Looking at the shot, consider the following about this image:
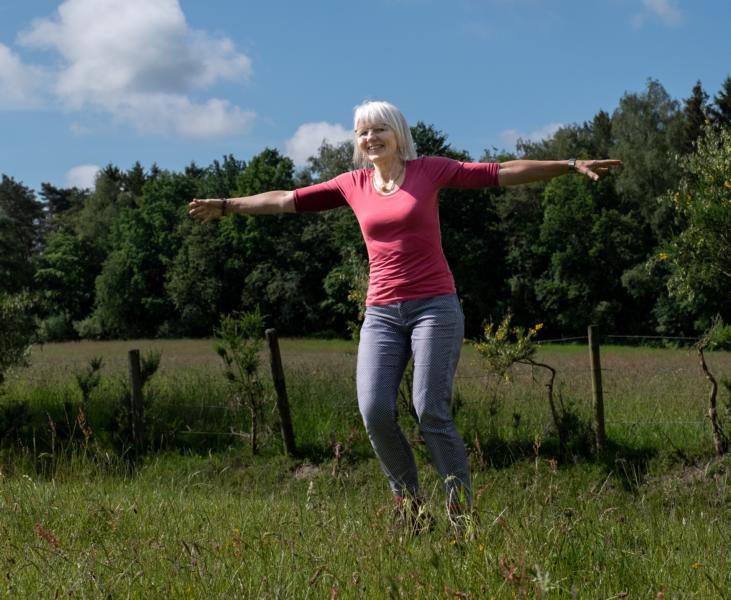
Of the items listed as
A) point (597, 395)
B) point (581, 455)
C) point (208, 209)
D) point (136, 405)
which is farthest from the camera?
point (136, 405)

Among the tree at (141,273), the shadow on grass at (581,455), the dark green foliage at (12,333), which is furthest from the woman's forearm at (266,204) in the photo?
the tree at (141,273)

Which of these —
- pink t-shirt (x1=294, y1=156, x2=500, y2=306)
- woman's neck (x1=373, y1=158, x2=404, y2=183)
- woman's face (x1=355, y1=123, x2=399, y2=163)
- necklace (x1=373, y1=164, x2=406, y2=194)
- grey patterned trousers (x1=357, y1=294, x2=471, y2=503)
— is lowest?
grey patterned trousers (x1=357, y1=294, x2=471, y2=503)

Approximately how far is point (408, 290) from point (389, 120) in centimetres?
90

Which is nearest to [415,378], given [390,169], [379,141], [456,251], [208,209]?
[390,169]

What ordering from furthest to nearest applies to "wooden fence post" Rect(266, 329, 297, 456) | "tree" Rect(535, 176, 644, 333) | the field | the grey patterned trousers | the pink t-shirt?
"tree" Rect(535, 176, 644, 333)
"wooden fence post" Rect(266, 329, 297, 456)
the pink t-shirt
the grey patterned trousers
the field

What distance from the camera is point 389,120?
4230mm

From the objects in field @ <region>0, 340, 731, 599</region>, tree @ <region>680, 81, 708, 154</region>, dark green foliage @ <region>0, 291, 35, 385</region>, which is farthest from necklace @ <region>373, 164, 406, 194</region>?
tree @ <region>680, 81, 708, 154</region>

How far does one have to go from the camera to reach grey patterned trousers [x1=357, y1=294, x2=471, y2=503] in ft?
12.8

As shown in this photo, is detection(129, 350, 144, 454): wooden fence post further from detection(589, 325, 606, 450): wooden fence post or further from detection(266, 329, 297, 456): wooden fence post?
detection(589, 325, 606, 450): wooden fence post

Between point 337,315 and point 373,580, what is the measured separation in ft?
154

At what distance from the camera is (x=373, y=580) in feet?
8.48

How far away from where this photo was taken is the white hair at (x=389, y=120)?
4230mm

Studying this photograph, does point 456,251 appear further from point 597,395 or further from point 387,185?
point 387,185

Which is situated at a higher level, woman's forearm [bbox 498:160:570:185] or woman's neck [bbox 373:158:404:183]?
woman's neck [bbox 373:158:404:183]
